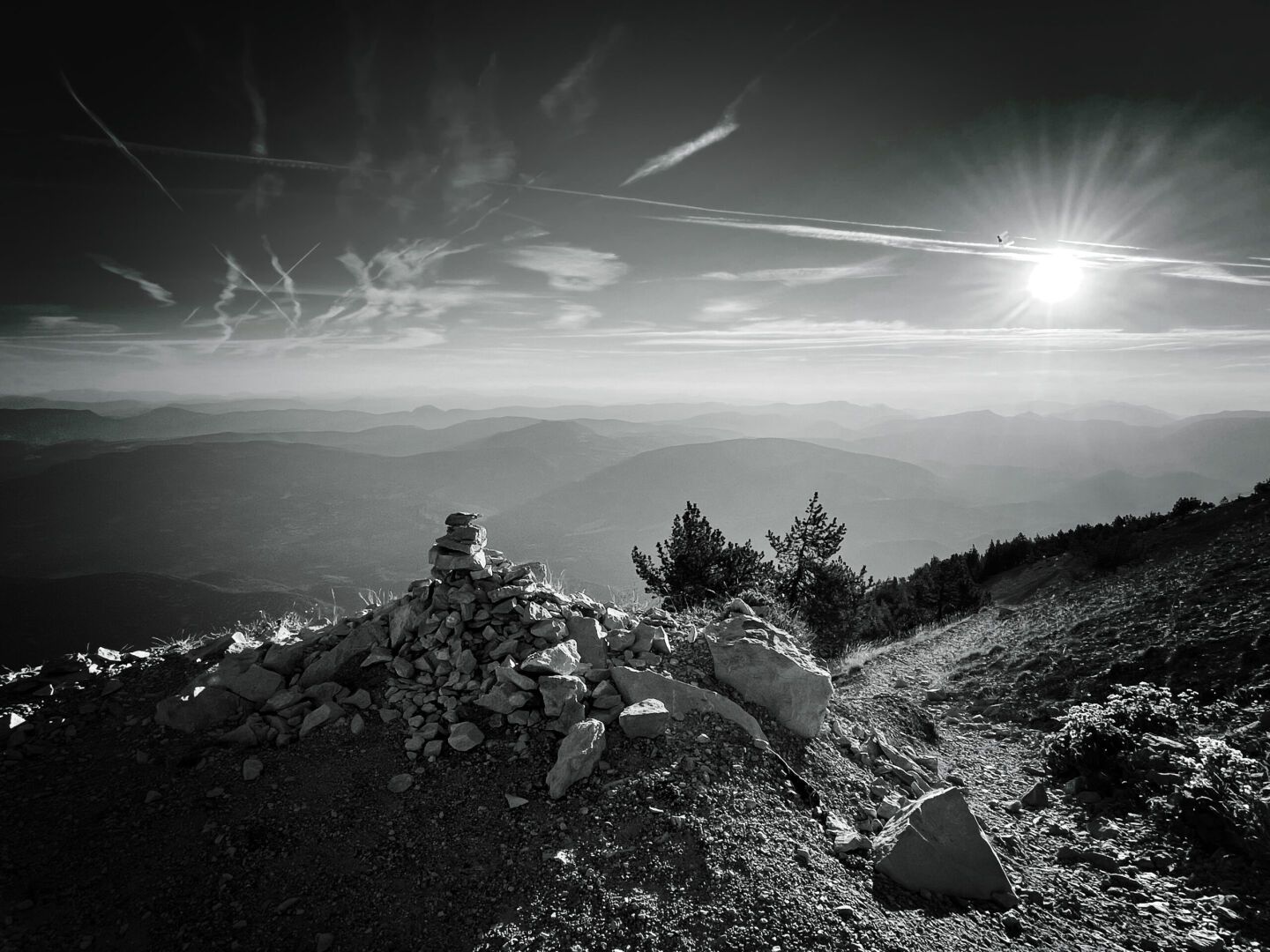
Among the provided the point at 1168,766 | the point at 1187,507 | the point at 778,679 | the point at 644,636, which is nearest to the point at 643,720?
the point at 644,636

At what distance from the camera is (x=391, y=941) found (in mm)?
4230

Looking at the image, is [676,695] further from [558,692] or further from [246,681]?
[246,681]

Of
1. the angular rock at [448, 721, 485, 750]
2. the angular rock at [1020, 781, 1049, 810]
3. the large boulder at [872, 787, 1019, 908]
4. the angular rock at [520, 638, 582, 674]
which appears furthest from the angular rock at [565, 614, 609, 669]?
the angular rock at [1020, 781, 1049, 810]

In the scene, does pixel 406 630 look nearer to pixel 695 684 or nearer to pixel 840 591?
pixel 695 684

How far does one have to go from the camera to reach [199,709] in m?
6.52

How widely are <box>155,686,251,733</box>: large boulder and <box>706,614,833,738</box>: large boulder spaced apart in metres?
6.56

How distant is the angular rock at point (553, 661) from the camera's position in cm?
687

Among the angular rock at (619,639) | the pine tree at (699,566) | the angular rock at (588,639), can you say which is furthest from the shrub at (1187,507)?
the angular rock at (588,639)

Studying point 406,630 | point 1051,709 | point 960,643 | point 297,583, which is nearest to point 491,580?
point 406,630

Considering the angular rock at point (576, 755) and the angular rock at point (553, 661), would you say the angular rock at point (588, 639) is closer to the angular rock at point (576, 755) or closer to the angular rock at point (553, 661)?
the angular rock at point (553, 661)

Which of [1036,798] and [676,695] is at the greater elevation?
[676,695]

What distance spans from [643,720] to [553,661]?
1.43 m

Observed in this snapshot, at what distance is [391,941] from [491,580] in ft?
14.4

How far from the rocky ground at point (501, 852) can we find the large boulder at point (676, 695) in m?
0.20
